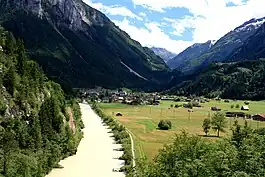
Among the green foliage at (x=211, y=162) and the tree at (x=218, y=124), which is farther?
the tree at (x=218, y=124)

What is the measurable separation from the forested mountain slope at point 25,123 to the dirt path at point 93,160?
9.04ft

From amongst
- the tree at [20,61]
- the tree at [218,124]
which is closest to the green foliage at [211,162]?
the tree at [20,61]

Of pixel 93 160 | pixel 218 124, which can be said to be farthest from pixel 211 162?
pixel 218 124

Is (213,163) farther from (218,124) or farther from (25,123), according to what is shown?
(218,124)

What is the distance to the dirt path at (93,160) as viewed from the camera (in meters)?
95.1

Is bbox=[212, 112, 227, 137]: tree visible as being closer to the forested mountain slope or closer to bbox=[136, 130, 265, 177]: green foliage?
the forested mountain slope

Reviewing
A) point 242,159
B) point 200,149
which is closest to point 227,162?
point 242,159

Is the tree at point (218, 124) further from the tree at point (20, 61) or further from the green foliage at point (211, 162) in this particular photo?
the green foliage at point (211, 162)

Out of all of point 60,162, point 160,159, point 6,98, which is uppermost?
point 6,98

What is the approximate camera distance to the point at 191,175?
47031 mm

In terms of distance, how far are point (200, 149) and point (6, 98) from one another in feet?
143

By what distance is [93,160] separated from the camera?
11075 cm

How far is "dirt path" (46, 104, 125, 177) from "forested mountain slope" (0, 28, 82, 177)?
276cm

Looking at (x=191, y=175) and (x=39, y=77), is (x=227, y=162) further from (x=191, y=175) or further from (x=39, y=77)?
(x=39, y=77)
